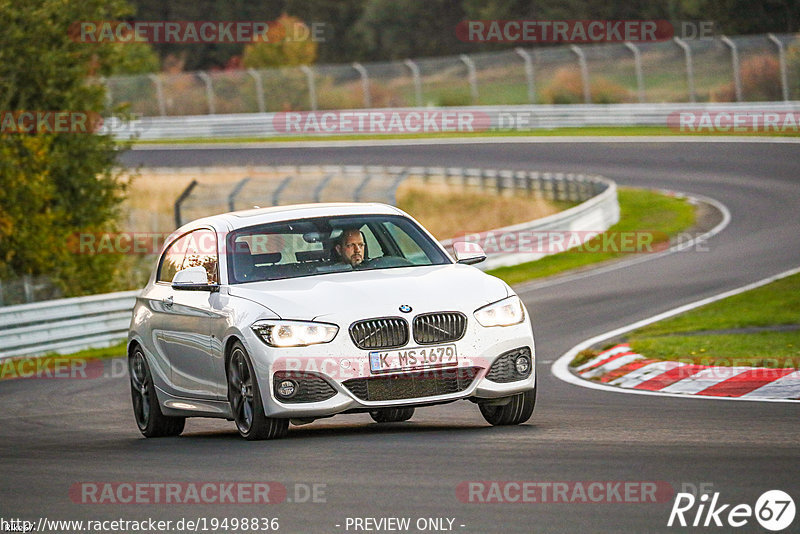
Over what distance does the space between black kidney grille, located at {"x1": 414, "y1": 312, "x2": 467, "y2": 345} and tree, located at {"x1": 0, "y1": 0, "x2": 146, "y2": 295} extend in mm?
15789

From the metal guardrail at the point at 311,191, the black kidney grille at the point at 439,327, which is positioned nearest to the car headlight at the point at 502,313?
the black kidney grille at the point at 439,327

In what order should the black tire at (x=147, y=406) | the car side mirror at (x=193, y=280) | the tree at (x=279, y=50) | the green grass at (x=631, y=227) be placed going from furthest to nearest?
the tree at (x=279, y=50)
the green grass at (x=631, y=227)
the black tire at (x=147, y=406)
the car side mirror at (x=193, y=280)

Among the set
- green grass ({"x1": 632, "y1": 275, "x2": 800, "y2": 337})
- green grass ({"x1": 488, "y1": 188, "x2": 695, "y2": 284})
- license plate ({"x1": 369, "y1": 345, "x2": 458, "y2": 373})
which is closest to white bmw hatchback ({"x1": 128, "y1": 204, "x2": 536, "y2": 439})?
license plate ({"x1": 369, "y1": 345, "x2": 458, "y2": 373})

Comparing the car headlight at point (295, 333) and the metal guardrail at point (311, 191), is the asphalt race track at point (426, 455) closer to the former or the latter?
the car headlight at point (295, 333)

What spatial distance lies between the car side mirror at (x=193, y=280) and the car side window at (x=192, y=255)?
6.9 inches

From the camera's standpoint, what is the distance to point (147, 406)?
11242mm

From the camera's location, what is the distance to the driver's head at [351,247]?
1021 cm

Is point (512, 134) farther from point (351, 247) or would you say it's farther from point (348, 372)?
point (348, 372)

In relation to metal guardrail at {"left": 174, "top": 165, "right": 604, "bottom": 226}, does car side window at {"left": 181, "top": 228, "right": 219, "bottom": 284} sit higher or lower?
higher

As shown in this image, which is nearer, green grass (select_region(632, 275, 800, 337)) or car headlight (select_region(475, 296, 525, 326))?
car headlight (select_region(475, 296, 525, 326))

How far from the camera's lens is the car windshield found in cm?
1009

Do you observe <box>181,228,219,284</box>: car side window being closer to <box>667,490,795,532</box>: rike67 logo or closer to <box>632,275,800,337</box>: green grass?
<box>667,490,795,532</box>: rike67 logo

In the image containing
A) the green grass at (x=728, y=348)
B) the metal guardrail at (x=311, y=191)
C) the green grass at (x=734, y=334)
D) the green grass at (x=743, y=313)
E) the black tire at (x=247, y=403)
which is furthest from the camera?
the metal guardrail at (x=311, y=191)

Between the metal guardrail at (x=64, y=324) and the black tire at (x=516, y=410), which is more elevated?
the black tire at (x=516, y=410)
